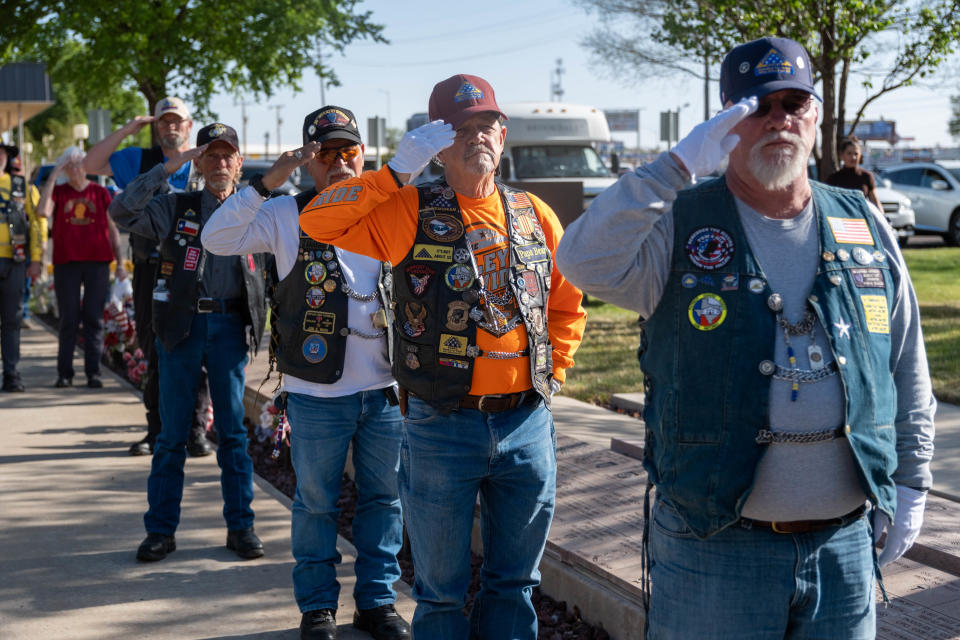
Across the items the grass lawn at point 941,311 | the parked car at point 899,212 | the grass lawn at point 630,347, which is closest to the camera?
the grass lawn at point 941,311

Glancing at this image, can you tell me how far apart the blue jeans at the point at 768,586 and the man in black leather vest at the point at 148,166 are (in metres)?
3.87

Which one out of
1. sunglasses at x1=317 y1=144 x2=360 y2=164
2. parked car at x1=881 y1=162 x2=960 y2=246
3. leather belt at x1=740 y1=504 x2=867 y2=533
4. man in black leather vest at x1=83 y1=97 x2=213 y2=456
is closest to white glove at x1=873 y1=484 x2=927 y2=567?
leather belt at x1=740 y1=504 x2=867 y2=533

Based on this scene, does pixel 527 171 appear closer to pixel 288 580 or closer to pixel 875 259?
pixel 288 580

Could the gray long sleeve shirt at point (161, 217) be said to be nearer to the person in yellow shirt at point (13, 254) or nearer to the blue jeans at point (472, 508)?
the blue jeans at point (472, 508)

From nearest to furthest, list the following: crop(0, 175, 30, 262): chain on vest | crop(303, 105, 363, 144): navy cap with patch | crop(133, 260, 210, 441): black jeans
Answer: crop(303, 105, 363, 144): navy cap with patch → crop(133, 260, 210, 441): black jeans → crop(0, 175, 30, 262): chain on vest

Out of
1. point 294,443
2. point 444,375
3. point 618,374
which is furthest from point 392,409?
point 618,374

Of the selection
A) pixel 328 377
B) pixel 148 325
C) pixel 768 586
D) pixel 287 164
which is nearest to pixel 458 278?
pixel 328 377

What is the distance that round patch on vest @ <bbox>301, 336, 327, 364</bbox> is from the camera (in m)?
4.16

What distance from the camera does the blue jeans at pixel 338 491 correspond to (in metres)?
4.22

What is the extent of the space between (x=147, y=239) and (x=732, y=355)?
454 centimetres

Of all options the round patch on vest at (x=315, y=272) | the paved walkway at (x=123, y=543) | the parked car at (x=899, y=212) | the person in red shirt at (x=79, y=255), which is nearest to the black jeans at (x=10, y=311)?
the person in red shirt at (x=79, y=255)

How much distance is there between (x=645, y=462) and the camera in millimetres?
2684

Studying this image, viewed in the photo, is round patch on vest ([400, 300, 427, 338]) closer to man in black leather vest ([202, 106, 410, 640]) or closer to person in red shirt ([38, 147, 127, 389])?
man in black leather vest ([202, 106, 410, 640])

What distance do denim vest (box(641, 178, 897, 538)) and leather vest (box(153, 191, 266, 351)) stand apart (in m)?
3.13
